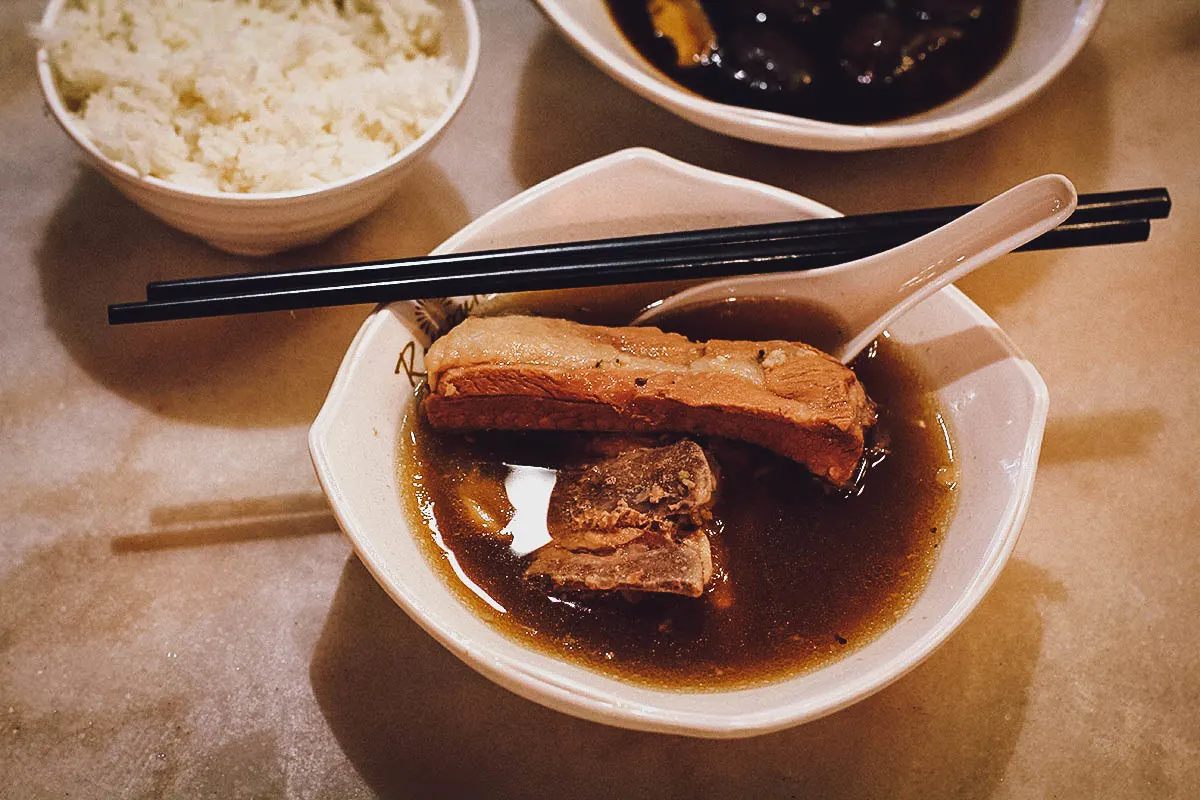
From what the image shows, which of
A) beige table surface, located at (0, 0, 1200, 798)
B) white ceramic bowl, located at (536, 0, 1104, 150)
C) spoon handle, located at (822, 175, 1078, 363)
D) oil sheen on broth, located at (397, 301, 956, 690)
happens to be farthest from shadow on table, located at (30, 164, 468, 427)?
spoon handle, located at (822, 175, 1078, 363)

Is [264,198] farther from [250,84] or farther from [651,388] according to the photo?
[651,388]

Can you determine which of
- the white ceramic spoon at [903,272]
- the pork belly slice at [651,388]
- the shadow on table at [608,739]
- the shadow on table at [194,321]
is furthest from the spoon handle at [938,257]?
the shadow on table at [194,321]

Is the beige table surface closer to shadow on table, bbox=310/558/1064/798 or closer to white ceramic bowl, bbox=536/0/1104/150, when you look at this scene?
shadow on table, bbox=310/558/1064/798

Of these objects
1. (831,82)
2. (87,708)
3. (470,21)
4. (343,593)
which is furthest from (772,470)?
(87,708)

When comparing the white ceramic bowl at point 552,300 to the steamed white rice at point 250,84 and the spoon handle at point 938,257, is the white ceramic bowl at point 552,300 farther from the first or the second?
the steamed white rice at point 250,84

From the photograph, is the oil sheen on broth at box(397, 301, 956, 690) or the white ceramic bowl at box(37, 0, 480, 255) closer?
the oil sheen on broth at box(397, 301, 956, 690)

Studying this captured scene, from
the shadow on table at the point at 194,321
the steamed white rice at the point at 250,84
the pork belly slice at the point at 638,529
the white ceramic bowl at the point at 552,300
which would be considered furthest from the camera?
the shadow on table at the point at 194,321

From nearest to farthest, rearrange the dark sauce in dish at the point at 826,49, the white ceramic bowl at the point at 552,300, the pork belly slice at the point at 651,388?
the white ceramic bowl at the point at 552,300 < the pork belly slice at the point at 651,388 < the dark sauce in dish at the point at 826,49
